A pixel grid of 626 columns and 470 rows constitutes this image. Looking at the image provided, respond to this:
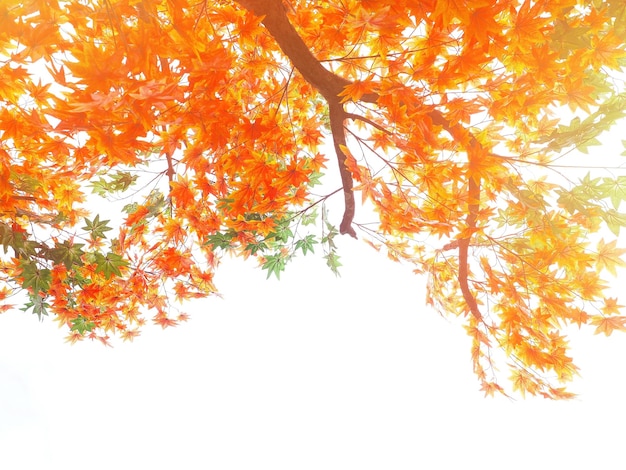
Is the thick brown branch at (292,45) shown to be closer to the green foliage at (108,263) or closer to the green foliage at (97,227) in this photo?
the green foliage at (108,263)

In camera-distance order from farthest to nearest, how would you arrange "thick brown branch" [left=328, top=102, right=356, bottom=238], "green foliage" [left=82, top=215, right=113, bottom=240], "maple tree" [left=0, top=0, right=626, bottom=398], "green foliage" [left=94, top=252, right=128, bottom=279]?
"green foliage" [left=82, top=215, right=113, bottom=240], "green foliage" [left=94, top=252, right=128, bottom=279], "thick brown branch" [left=328, top=102, right=356, bottom=238], "maple tree" [left=0, top=0, right=626, bottom=398]

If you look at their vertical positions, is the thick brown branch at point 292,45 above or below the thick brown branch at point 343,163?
below

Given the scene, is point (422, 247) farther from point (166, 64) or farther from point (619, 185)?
point (166, 64)

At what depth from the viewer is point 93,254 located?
1.88 m

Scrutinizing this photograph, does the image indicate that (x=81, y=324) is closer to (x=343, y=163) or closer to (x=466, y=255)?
(x=343, y=163)

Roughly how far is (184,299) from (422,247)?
6.87ft

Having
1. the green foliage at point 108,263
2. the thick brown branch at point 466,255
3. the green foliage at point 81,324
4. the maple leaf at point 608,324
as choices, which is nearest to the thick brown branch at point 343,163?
the thick brown branch at point 466,255

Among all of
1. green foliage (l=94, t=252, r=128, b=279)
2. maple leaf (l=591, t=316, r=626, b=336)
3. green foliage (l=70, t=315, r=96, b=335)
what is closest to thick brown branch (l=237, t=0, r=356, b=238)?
green foliage (l=94, t=252, r=128, b=279)

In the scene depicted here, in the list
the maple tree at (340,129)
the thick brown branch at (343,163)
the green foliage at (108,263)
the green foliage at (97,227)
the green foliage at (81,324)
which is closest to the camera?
the maple tree at (340,129)

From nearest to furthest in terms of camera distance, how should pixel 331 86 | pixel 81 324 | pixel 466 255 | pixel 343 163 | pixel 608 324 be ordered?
pixel 331 86 → pixel 608 324 → pixel 343 163 → pixel 466 255 → pixel 81 324

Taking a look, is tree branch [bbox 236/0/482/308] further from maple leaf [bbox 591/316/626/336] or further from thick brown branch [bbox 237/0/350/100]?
maple leaf [bbox 591/316/626/336]

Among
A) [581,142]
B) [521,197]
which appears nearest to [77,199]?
[521,197]

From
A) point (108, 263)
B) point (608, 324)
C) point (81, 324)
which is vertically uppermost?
point (81, 324)

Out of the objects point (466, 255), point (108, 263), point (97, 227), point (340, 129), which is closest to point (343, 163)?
point (340, 129)
